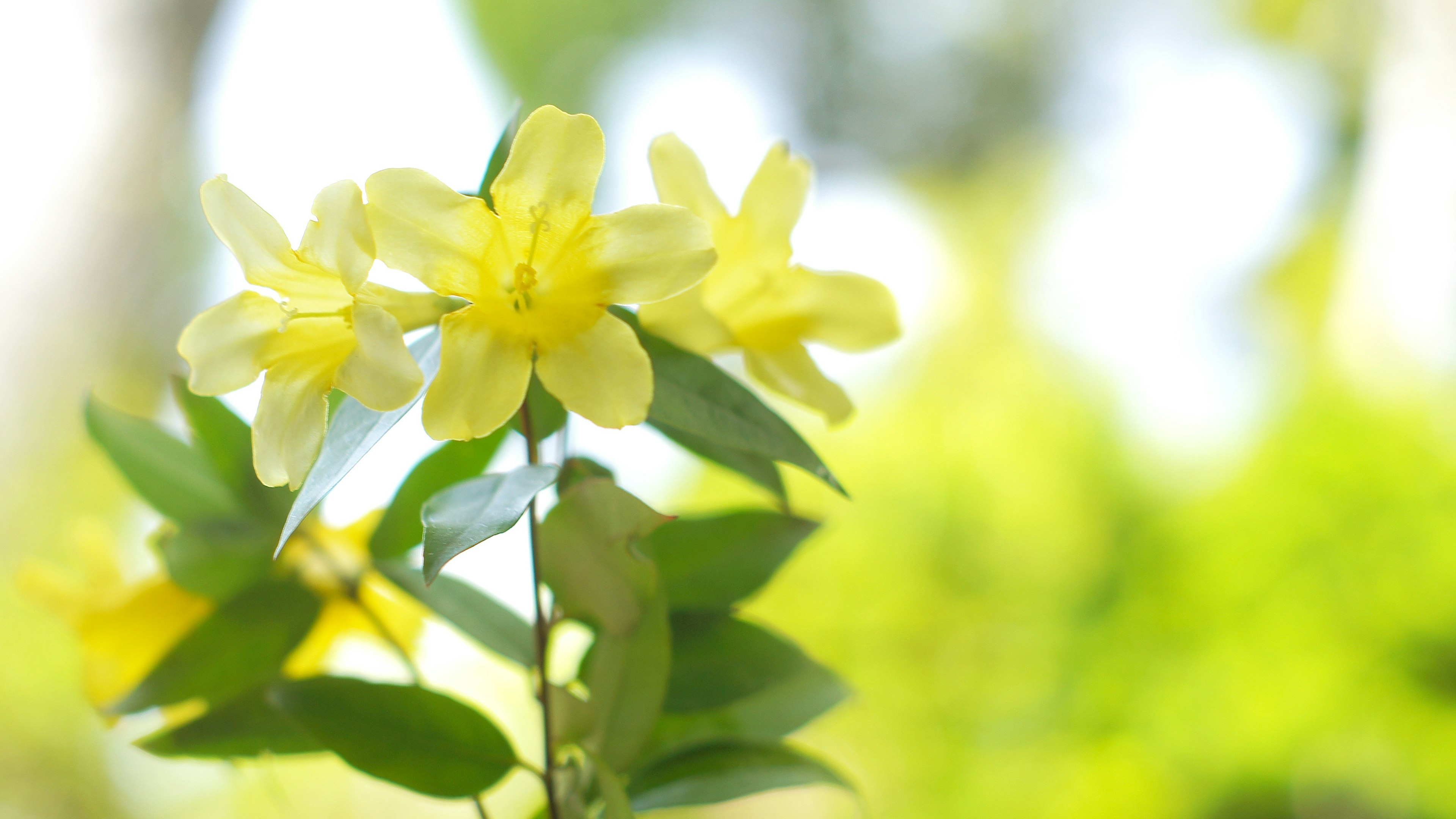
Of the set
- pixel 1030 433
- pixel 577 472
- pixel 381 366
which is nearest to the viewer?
pixel 381 366

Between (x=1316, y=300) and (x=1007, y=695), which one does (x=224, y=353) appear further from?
(x=1316, y=300)

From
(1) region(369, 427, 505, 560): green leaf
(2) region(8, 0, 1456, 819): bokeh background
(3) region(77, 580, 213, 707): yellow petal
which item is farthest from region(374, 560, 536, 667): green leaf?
(2) region(8, 0, 1456, 819): bokeh background

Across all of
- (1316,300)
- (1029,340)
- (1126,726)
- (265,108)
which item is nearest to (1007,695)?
(1126,726)

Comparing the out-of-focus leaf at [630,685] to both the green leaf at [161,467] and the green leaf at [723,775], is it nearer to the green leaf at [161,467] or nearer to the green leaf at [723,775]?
the green leaf at [723,775]

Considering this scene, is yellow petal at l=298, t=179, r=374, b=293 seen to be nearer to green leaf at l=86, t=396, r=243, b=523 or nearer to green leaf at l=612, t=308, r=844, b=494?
green leaf at l=612, t=308, r=844, b=494

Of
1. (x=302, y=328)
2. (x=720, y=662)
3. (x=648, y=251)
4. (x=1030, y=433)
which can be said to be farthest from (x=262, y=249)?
(x=1030, y=433)

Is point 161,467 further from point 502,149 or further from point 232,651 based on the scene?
point 502,149

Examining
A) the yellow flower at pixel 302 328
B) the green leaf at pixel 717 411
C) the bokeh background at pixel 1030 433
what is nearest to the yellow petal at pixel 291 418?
the yellow flower at pixel 302 328
